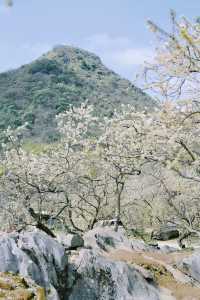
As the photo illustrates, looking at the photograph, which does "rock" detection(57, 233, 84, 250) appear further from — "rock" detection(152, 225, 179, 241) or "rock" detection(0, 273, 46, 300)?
"rock" detection(152, 225, 179, 241)

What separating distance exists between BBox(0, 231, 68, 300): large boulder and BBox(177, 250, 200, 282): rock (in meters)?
9.82

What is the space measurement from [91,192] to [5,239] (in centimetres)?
1711

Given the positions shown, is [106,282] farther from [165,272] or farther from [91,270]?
[165,272]

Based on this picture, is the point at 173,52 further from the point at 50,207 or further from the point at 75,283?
the point at 50,207

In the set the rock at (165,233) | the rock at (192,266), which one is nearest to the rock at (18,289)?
the rock at (192,266)

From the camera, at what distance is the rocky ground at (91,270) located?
13.1 m

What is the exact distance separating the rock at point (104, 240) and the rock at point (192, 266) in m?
3.44

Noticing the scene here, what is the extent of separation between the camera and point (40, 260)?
50.4 ft

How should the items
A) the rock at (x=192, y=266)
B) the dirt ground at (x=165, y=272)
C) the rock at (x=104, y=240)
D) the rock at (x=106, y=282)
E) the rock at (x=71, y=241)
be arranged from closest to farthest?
the rock at (x=106, y=282) < the dirt ground at (x=165, y=272) < the rock at (x=71, y=241) < the rock at (x=192, y=266) < the rock at (x=104, y=240)

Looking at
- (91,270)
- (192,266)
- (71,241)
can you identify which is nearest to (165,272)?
(192,266)

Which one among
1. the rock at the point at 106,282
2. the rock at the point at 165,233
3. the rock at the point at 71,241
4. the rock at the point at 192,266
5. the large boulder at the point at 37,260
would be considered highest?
the large boulder at the point at 37,260

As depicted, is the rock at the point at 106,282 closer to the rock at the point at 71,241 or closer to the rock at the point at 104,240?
the rock at the point at 71,241

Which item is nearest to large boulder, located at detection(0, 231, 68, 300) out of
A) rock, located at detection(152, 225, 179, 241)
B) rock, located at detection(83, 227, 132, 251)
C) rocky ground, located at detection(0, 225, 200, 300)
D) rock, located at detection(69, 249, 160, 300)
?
rocky ground, located at detection(0, 225, 200, 300)

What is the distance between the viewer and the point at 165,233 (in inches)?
2142
